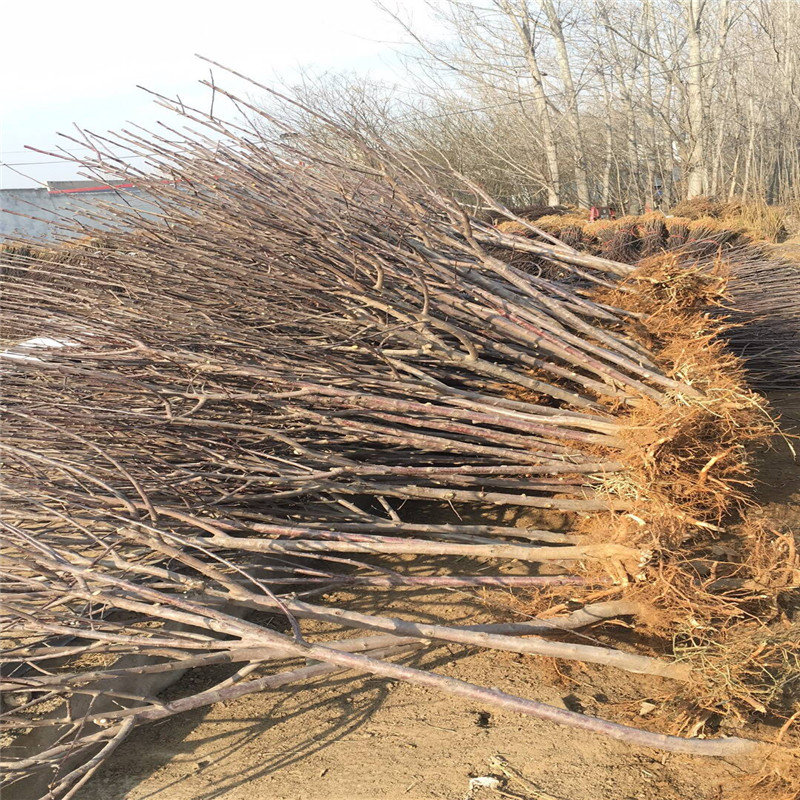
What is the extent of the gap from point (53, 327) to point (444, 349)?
5.98 feet

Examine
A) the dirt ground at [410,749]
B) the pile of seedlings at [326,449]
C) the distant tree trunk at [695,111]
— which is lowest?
the dirt ground at [410,749]

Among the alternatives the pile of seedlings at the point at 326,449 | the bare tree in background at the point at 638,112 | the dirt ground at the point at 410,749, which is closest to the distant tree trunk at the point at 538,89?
the bare tree in background at the point at 638,112

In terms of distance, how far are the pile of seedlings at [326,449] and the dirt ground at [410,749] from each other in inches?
5.0

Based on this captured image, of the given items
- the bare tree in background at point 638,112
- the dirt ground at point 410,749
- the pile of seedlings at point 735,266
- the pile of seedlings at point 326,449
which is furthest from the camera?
the bare tree in background at point 638,112

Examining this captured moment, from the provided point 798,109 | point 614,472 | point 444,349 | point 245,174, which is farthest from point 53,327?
point 798,109

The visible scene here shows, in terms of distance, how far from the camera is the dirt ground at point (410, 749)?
2010 mm

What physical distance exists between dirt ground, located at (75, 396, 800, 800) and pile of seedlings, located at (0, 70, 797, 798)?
127 millimetres

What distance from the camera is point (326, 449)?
120 inches

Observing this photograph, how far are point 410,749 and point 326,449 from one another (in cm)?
125

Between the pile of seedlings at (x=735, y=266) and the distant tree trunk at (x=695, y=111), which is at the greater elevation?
the distant tree trunk at (x=695, y=111)

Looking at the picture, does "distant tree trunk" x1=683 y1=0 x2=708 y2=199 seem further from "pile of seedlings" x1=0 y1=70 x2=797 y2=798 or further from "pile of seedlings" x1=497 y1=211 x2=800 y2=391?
"pile of seedlings" x1=0 y1=70 x2=797 y2=798

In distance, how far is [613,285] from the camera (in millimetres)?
3451

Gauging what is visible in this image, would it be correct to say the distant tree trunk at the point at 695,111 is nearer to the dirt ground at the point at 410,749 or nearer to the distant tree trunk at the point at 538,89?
the distant tree trunk at the point at 538,89

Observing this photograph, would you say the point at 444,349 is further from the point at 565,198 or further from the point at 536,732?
the point at 565,198
